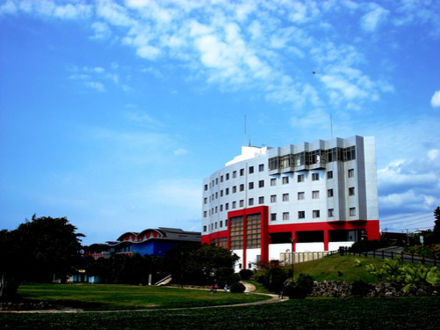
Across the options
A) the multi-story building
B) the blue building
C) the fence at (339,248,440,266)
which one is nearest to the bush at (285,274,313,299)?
the fence at (339,248,440,266)

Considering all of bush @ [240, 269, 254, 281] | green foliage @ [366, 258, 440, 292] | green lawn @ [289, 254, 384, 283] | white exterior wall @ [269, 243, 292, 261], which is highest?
green foliage @ [366, 258, 440, 292]

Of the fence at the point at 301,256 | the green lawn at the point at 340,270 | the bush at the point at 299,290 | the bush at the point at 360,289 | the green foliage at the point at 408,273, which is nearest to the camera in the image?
the green foliage at the point at 408,273

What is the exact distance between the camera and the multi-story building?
239ft

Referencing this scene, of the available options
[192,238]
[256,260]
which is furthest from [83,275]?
[256,260]

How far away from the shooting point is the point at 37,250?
38.5 m

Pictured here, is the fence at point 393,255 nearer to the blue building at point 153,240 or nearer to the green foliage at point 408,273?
the green foliage at point 408,273

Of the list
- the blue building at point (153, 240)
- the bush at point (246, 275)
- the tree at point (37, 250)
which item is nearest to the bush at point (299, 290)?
the tree at point (37, 250)

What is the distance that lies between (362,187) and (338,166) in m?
5.33

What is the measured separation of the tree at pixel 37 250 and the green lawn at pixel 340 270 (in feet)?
94.5

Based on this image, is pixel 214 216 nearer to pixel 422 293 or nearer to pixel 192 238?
pixel 192 238

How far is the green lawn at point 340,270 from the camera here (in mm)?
48903

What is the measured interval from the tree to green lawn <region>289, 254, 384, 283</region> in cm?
2881

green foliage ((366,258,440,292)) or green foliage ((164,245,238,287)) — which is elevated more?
green foliage ((366,258,440,292))

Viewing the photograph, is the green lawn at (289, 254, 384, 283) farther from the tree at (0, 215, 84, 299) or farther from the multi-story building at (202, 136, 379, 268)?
the tree at (0, 215, 84, 299)
